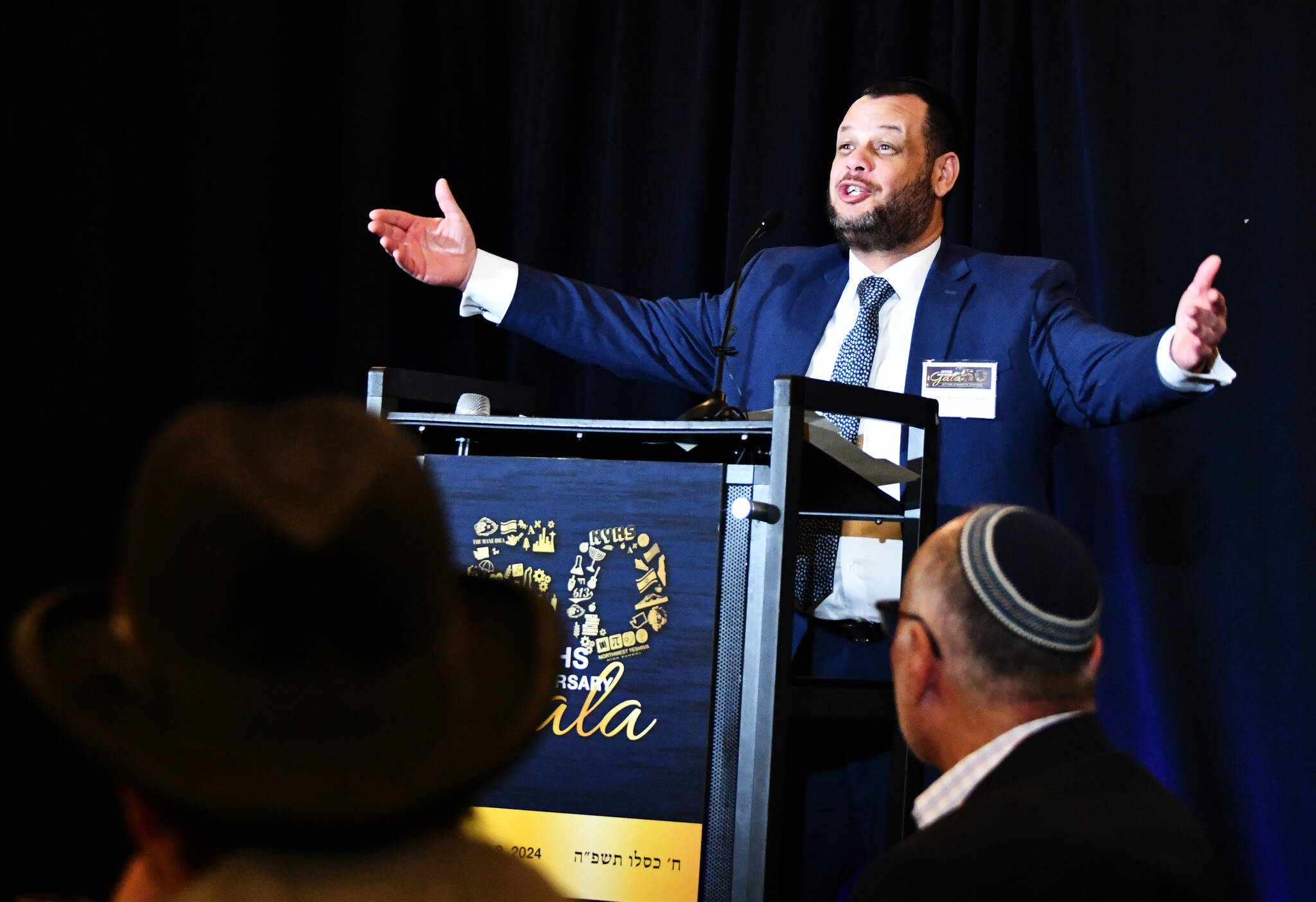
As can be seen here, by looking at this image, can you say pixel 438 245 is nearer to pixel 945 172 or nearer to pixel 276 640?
pixel 945 172

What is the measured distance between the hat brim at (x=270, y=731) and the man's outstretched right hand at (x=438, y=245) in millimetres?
1825

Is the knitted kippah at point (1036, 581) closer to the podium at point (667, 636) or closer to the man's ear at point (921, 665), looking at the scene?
the man's ear at point (921, 665)

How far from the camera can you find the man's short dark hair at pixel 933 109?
278 centimetres

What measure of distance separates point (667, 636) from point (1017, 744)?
63cm

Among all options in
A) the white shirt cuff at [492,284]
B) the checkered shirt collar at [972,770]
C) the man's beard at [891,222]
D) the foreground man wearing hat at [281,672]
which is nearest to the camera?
the foreground man wearing hat at [281,672]

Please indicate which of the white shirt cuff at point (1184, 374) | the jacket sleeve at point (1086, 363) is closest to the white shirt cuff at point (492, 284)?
the jacket sleeve at point (1086, 363)

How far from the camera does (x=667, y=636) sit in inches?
67.2

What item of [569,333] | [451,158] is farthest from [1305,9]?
[451,158]

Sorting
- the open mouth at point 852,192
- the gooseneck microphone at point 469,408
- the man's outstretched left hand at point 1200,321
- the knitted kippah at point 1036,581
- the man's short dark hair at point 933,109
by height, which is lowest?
the knitted kippah at point 1036,581

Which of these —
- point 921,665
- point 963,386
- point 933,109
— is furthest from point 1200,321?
point 921,665

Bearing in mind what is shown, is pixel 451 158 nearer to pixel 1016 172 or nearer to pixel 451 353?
pixel 451 353

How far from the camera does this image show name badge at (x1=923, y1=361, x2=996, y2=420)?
2428 millimetres

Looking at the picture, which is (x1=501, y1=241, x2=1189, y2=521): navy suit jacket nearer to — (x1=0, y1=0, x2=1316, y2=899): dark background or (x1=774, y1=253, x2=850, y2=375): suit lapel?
(x1=774, y1=253, x2=850, y2=375): suit lapel

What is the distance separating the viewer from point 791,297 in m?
2.62
